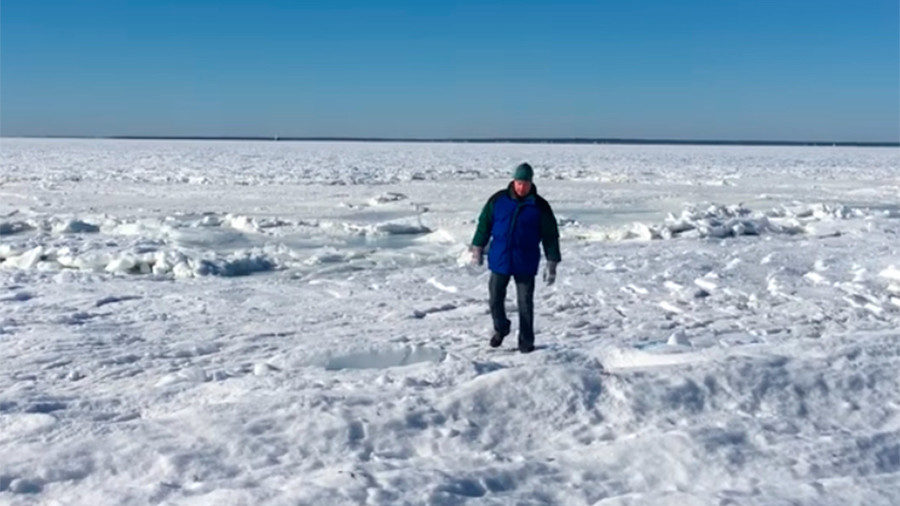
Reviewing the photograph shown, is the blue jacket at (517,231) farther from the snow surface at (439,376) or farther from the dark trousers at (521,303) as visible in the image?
the snow surface at (439,376)

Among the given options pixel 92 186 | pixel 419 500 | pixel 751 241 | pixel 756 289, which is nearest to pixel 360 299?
pixel 756 289

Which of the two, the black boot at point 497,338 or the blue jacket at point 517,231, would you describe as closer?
the blue jacket at point 517,231

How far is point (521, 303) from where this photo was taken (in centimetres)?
588

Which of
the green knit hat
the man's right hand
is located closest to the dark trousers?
the man's right hand

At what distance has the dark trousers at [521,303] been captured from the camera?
5.85 meters

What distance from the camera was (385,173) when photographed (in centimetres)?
3203

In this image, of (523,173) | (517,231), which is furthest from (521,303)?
(523,173)

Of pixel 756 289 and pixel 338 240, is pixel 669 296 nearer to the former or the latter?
pixel 756 289

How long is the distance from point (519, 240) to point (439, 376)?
108 centimetres

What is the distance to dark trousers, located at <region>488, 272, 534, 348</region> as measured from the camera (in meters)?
5.85

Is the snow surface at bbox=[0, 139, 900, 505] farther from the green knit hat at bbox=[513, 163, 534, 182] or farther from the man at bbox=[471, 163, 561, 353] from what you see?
the green knit hat at bbox=[513, 163, 534, 182]

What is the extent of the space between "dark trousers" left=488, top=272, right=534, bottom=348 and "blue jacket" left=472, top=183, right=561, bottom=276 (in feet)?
0.20

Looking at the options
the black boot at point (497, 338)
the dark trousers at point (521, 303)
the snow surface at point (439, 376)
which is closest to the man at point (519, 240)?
the dark trousers at point (521, 303)

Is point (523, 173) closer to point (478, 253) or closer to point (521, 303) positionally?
point (478, 253)
